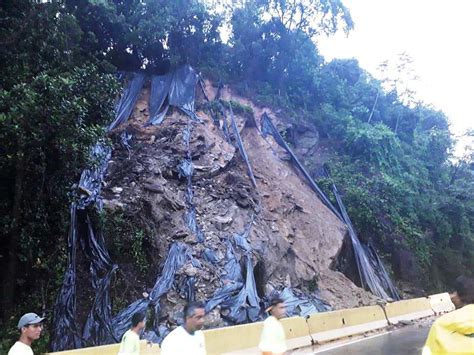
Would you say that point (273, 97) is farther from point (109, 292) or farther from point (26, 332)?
point (26, 332)

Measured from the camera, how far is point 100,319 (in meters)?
11.2

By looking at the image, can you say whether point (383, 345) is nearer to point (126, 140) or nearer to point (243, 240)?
point (243, 240)

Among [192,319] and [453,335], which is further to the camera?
[192,319]

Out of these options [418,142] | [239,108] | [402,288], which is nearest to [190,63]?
[239,108]

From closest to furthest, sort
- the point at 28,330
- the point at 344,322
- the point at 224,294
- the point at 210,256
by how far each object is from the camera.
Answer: the point at 28,330 → the point at 224,294 → the point at 344,322 → the point at 210,256

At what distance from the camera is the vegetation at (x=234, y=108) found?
998cm

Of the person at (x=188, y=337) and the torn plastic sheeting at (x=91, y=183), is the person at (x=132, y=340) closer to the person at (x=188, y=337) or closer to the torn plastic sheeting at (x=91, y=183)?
the person at (x=188, y=337)

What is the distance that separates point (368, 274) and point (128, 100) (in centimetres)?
1405

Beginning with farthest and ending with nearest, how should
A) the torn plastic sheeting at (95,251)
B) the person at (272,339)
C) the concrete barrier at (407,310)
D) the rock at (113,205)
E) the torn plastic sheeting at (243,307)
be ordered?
the concrete barrier at (407,310)
the rock at (113,205)
the torn plastic sheeting at (95,251)
the torn plastic sheeting at (243,307)
the person at (272,339)

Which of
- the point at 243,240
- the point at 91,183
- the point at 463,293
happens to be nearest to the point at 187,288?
the point at 243,240

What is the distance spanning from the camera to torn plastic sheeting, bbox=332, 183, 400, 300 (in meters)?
19.9

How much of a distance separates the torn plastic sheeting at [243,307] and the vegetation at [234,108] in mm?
3075

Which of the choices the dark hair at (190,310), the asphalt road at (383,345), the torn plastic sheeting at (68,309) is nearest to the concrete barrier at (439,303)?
the asphalt road at (383,345)

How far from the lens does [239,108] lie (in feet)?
76.7
